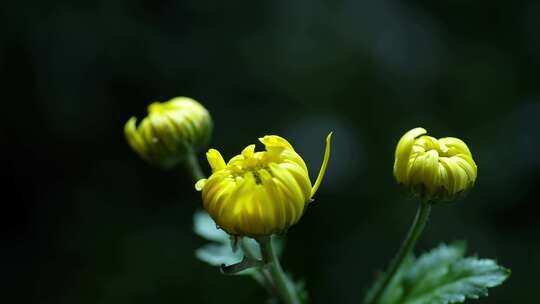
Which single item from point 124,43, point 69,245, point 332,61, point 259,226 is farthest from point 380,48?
point 259,226

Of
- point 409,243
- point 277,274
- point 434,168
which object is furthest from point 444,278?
point 277,274

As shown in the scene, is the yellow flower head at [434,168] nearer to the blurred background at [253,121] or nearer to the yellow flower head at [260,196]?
the yellow flower head at [260,196]

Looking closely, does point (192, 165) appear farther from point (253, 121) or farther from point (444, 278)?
point (253, 121)

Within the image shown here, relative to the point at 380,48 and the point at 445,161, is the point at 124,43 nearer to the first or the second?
the point at 380,48

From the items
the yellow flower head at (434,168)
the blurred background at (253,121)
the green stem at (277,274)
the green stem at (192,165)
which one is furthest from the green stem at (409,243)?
the blurred background at (253,121)

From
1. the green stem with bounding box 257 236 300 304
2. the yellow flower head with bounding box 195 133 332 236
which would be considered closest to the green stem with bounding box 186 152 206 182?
the green stem with bounding box 257 236 300 304

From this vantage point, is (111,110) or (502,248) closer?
(502,248)
